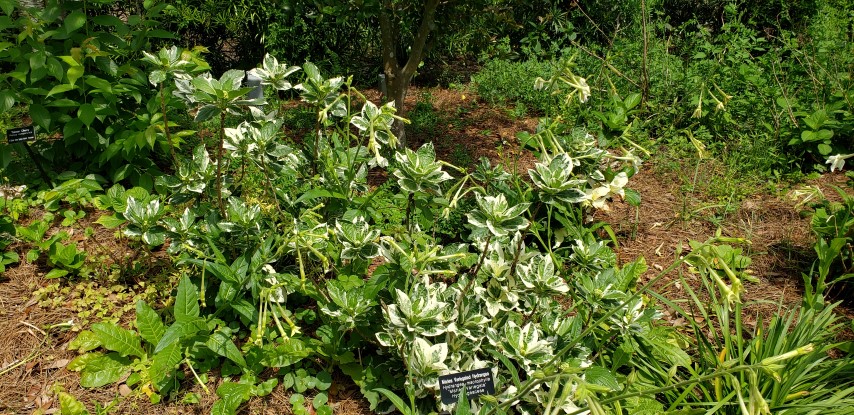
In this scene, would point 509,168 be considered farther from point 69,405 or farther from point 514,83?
point 69,405

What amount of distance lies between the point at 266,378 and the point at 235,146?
90cm

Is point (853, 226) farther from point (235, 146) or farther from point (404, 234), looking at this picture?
point (235, 146)

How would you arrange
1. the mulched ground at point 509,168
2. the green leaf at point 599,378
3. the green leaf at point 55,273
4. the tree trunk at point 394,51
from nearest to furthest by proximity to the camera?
1. the green leaf at point 599,378
2. the mulched ground at point 509,168
3. the green leaf at point 55,273
4. the tree trunk at point 394,51

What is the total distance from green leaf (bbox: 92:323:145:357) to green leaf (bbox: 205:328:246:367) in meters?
0.30

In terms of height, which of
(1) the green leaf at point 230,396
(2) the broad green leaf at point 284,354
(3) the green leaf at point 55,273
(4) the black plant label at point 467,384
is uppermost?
(4) the black plant label at point 467,384

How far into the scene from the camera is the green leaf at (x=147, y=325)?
2254 mm

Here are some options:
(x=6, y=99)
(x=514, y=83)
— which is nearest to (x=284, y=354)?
(x=6, y=99)

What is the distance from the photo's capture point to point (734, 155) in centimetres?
389

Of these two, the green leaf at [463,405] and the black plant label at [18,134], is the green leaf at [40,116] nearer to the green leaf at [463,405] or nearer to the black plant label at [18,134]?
the black plant label at [18,134]

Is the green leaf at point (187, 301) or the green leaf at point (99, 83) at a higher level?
the green leaf at point (99, 83)

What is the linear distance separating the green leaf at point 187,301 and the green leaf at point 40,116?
132 cm

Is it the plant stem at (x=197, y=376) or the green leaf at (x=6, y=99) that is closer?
the plant stem at (x=197, y=376)

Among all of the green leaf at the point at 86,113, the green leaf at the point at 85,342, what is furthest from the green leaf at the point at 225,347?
the green leaf at the point at 86,113

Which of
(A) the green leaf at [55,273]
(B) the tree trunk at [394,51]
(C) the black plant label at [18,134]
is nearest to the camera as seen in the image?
(A) the green leaf at [55,273]
